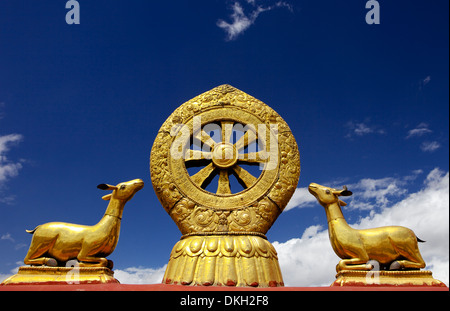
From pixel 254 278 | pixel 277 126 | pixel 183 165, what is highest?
pixel 277 126

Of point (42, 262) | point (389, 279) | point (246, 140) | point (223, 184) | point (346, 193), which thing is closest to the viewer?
point (389, 279)

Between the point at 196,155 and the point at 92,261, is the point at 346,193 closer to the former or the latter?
the point at 196,155

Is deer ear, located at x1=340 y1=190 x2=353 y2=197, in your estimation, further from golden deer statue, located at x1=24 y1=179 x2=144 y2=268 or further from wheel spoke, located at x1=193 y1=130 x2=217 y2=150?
golden deer statue, located at x1=24 y1=179 x2=144 y2=268

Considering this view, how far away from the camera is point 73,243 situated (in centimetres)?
539

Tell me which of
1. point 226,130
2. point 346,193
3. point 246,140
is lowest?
point 346,193

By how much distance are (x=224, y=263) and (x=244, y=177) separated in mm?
1558

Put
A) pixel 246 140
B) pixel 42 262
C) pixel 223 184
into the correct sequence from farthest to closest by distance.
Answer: pixel 246 140, pixel 223 184, pixel 42 262

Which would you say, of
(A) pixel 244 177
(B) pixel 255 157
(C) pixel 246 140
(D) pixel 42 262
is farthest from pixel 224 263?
(D) pixel 42 262

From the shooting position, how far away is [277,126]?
21.5ft

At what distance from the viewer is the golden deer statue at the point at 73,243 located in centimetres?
535

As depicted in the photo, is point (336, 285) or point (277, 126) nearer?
point (336, 285)
